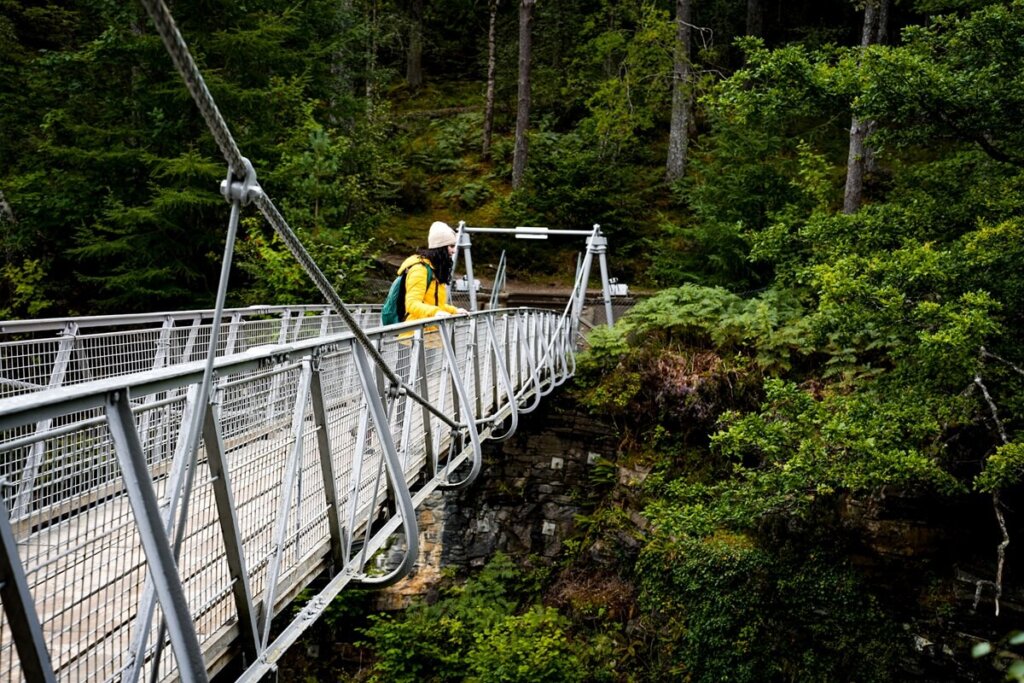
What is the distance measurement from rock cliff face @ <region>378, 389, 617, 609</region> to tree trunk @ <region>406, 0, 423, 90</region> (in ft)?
63.0

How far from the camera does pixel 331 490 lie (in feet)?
10.9

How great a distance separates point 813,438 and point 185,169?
31.0 ft

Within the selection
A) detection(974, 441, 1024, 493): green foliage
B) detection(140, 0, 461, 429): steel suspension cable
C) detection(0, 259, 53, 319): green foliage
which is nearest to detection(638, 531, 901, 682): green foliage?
detection(974, 441, 1024, 493): green foliage

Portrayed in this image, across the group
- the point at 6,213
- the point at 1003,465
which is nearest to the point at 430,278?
the point at 1003,465

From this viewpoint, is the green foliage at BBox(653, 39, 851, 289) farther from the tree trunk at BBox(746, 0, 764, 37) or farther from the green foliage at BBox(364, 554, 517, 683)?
the tree trunk at BBox(746, 0, 764, 37)

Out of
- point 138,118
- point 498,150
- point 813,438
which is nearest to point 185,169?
point 138,118

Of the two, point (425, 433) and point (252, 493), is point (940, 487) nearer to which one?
point (425, 433)

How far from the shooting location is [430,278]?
5277 mm

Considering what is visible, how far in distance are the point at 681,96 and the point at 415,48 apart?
11832 mm

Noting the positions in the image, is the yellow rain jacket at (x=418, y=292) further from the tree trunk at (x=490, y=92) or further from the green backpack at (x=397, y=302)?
the tree trunk at (x=490, y=92)

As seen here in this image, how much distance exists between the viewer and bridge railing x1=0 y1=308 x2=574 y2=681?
5.58ft

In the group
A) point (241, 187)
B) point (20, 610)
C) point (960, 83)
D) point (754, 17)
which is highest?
point (754, 17)

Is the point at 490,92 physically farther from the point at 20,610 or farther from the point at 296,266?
the point at 20,610

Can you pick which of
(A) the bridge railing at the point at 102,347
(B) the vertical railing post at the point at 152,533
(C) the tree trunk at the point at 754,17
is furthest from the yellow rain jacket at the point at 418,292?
(C) the tree trunk at the point at 754,17
